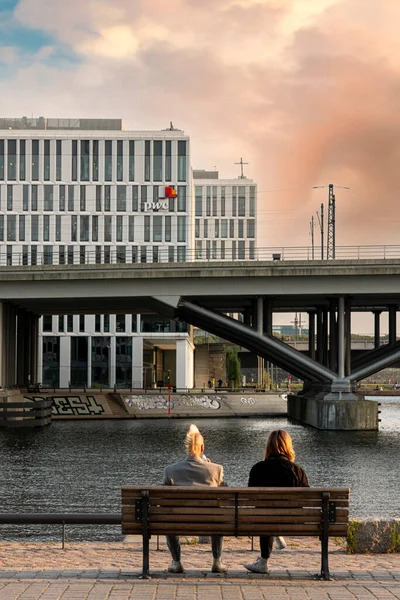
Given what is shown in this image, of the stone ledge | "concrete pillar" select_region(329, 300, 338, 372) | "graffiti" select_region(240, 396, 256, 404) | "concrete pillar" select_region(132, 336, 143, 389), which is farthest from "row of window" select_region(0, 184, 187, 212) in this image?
the stone ledge

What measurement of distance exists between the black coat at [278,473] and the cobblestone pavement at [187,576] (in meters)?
0.96

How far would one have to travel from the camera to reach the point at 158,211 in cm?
10894

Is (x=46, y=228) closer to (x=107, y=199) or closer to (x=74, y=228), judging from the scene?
(x=74, y=228)

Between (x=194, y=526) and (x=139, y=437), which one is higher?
(x=194, y=526)

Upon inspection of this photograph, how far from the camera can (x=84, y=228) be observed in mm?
109188

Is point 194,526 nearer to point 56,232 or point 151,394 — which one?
point 151,394

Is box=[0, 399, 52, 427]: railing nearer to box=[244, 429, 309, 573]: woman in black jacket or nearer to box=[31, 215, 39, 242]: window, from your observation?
box=[244, 429, 309, 573]: woman in black jacket

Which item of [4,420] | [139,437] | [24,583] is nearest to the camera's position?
[24,583]

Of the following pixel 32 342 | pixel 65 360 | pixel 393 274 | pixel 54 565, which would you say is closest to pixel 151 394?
pixel 32 342

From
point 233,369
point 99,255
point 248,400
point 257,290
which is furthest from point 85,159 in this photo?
point 257,290

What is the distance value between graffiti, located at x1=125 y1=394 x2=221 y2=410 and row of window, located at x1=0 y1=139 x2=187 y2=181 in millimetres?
39186

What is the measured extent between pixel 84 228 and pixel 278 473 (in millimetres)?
98830

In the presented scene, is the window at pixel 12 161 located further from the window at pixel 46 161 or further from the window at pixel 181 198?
the window at pixel 181 198

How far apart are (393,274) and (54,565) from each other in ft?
159
